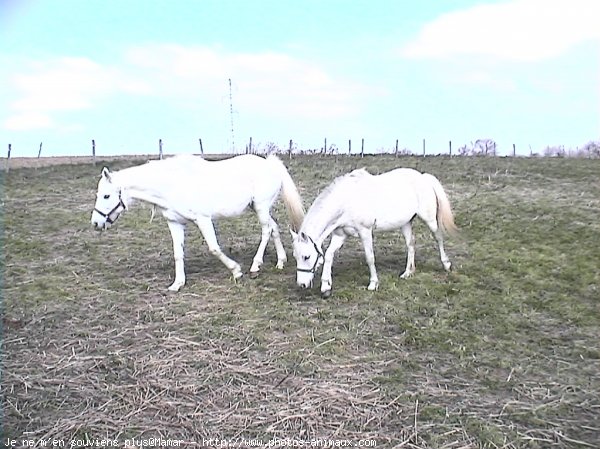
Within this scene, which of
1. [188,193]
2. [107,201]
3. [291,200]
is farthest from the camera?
[291,200]

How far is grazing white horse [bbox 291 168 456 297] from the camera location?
6.86m

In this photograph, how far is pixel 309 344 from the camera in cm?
564

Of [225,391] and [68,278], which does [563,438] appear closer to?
[225,391]

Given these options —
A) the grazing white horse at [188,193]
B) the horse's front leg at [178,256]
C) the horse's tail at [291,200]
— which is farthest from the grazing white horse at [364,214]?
the horse's front leg at [178,256]

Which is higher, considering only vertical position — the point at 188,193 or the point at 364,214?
the point at 188,193

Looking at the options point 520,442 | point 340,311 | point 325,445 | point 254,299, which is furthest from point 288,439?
point 254,299

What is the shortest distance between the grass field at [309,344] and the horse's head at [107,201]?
902 millimetres

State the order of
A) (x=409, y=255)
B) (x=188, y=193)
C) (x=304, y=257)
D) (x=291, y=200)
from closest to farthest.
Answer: (x=304, y=257)
(x=188, y=193)
(x=409, y=255)
(x=291, y=200)

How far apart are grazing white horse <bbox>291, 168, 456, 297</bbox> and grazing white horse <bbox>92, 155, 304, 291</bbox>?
1.15 meters

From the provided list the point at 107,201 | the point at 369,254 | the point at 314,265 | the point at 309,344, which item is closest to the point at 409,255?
the point at 369,254

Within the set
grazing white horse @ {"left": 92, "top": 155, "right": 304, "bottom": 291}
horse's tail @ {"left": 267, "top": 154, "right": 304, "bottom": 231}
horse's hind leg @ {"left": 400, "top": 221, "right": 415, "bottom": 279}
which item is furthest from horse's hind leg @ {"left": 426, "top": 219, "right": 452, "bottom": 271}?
grazing white horse @ {"left": 92, "top": 155, "right": 304, "bottom": 291}

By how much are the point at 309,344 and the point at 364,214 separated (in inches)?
84.2

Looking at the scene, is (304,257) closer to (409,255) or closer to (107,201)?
(409,255)

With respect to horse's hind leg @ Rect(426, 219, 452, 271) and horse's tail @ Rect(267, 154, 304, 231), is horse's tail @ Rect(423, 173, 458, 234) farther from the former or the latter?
horse's tail @ Rect(267, 154, 304, 231)
